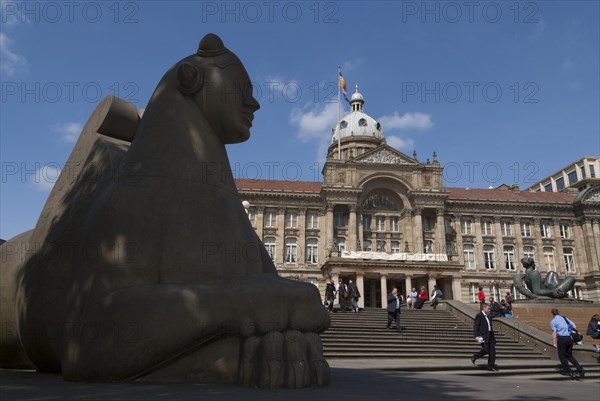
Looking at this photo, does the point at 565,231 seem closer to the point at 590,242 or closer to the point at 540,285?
the point at 590,242

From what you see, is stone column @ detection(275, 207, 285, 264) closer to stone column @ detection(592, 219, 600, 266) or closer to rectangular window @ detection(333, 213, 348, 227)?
rectangular window @ detection(333, 213, 348, 227)

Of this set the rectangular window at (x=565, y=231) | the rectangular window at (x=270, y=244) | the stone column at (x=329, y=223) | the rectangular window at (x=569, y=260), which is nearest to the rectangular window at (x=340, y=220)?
the stone column at (x=329, y=223)

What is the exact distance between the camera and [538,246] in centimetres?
4819

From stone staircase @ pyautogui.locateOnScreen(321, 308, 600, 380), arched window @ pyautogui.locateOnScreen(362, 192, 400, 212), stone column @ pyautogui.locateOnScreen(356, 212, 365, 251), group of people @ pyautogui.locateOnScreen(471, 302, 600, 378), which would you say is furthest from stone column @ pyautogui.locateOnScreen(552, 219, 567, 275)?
group of people @ pyautogui.locateOnScreen(471, 302, 600, 378)

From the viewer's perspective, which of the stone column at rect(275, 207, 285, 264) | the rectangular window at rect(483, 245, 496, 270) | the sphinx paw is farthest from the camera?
the rectangular window at rect(483, 245, 496, 270)

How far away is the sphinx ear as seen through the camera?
16.4ft

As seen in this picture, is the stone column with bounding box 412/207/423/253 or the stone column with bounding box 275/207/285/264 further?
the stone column with bounding box 275/207/285/264

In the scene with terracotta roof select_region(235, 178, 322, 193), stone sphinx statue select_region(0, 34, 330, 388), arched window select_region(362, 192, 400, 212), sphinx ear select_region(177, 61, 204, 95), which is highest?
terracotta roof select_region(235, 178, 322, 193)

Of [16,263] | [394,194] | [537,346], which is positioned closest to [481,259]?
[394,194]

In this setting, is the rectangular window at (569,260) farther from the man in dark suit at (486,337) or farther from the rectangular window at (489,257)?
the man in dark suit at (486,337)

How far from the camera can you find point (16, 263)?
586 cm

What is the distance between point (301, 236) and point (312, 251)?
178 centimetres

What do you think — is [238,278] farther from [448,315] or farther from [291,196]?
[291,196]

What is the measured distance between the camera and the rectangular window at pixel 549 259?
48062mm
